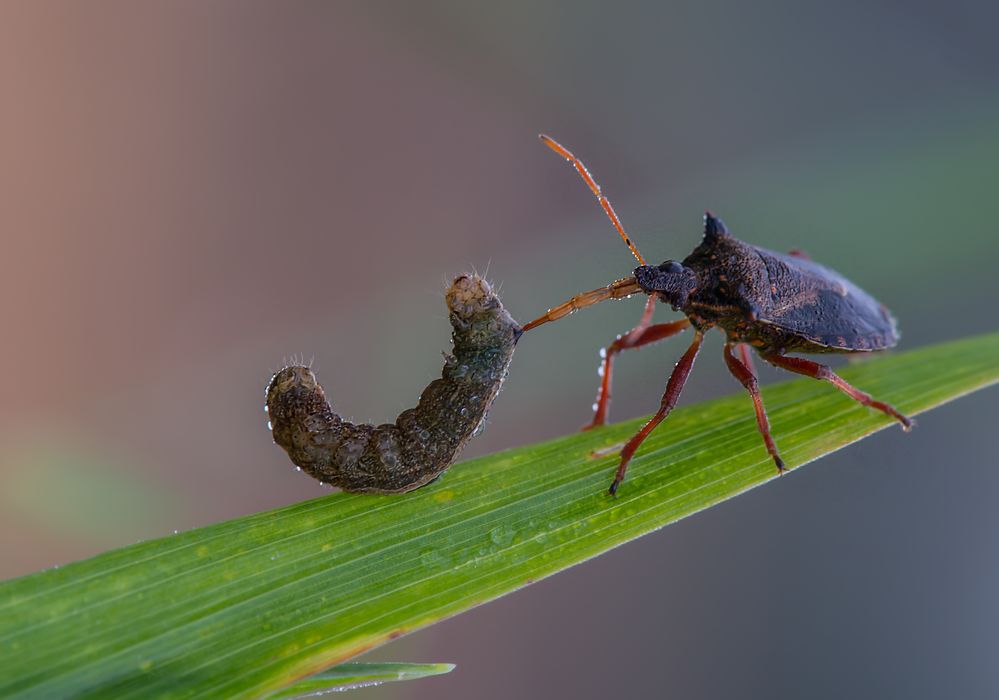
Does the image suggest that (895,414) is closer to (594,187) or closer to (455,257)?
(594,187)

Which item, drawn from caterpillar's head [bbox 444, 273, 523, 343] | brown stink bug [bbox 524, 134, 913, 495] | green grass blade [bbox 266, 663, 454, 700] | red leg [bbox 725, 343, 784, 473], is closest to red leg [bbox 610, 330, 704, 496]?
brown stink bug [bbox 524, 134, 913, 495]

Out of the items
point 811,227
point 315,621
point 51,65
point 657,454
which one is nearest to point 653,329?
point 657,454

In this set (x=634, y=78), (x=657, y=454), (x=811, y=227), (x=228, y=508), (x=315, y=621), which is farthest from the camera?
(x=634, y=78)

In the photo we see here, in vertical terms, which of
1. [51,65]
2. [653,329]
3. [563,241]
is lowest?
[653,329]

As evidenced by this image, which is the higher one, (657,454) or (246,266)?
(246,266)

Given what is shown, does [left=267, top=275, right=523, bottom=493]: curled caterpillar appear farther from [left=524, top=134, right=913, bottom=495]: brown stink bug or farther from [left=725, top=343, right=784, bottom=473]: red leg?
[left=725, top=343, right=784, bottom=473]: red leg

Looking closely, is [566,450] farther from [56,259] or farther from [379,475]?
[56,259]
